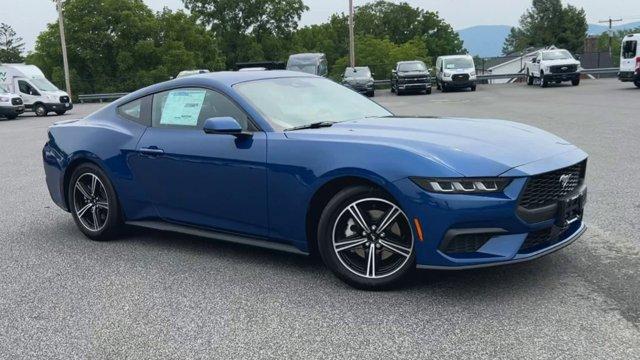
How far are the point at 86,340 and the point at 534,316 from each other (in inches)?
98.8

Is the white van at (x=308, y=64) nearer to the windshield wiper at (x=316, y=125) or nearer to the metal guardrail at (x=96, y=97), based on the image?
the metal guardrail at (x=96, y=97)

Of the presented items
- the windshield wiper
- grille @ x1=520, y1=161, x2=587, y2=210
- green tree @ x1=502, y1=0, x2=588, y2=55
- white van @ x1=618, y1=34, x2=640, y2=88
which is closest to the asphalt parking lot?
grille @ x1=520, y1=161, x2=587, y2=210

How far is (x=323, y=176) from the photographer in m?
4.27

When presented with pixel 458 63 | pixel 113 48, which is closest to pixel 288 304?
pixel 458 63

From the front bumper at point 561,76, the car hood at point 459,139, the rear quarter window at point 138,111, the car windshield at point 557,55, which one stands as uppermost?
the car windshield at point 557,55

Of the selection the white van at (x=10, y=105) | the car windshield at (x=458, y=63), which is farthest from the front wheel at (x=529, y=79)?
the white van at (x=10, y=105)

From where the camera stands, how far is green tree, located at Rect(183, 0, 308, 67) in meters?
74.1

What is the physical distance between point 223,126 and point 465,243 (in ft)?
6.02

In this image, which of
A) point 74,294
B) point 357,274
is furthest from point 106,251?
point 357,274

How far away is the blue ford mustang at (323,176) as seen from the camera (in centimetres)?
386

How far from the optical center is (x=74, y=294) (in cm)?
450

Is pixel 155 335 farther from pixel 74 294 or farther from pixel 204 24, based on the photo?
pixel 204 24

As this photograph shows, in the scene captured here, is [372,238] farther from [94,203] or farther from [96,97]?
[96,97]

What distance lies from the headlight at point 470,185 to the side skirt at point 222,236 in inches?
45.8
